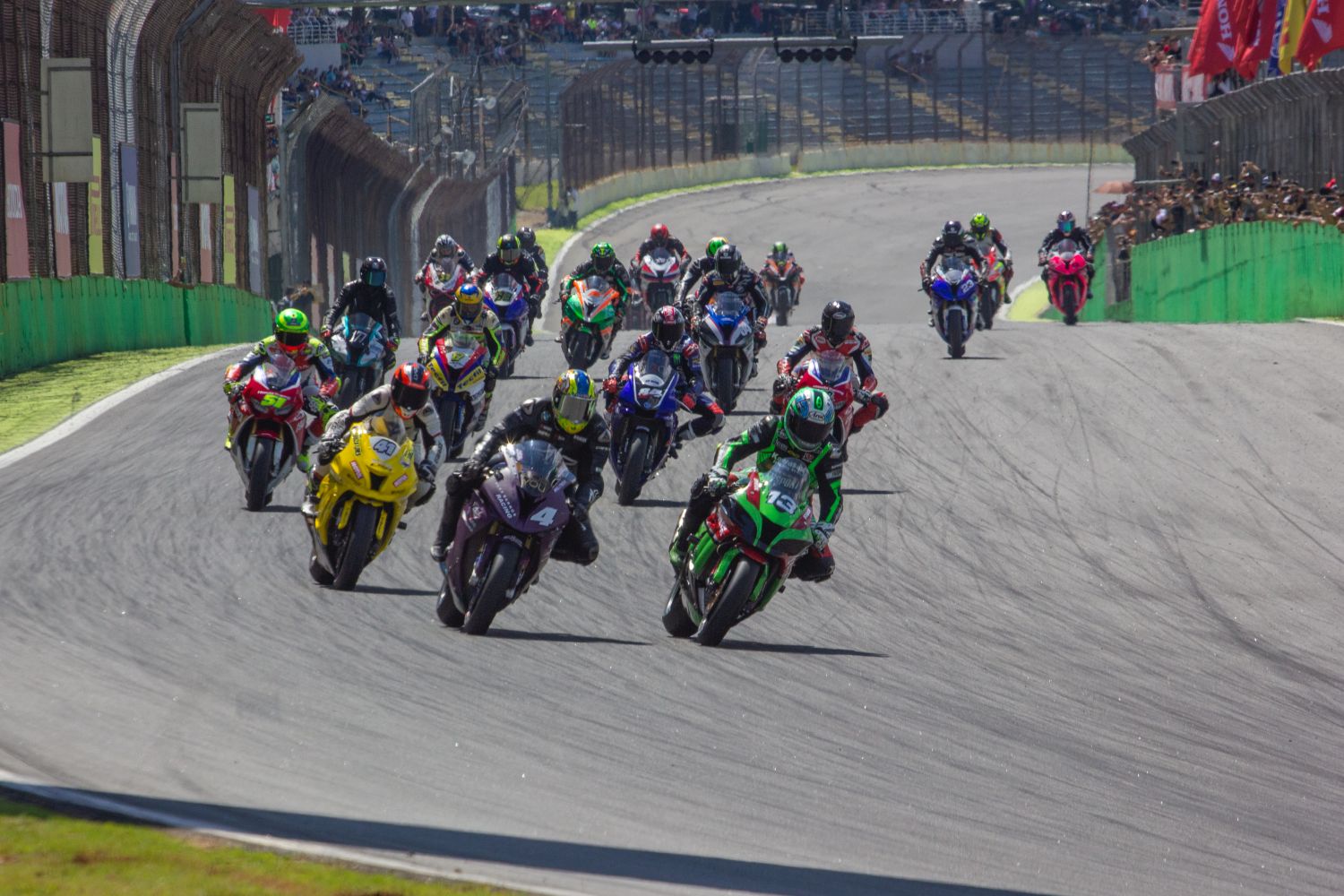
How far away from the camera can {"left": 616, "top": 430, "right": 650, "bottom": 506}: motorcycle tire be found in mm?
15188

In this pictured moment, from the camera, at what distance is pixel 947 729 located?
8.45m

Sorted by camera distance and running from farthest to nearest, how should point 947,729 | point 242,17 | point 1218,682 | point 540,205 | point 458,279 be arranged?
point 540,205 < point 242,17 < point 458,279 < point 1218,682 < point 947,729

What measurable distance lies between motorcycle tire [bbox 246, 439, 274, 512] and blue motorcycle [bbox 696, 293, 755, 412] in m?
5.28

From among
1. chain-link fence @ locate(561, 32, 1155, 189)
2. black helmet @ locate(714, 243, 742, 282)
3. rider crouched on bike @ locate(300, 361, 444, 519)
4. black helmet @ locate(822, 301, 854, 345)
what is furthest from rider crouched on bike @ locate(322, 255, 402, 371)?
chain-link fence @ locate(561, 32, 1155, 189)

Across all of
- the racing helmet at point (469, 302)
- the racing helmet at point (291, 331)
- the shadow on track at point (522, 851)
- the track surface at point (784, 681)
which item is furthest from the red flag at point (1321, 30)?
the shadow on track at point (522, 851)

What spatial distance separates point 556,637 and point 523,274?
11580 millimetres

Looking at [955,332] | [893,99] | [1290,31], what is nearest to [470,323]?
[955,332]

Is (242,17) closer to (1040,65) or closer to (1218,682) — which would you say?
(1218,682)

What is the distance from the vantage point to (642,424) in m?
15.2

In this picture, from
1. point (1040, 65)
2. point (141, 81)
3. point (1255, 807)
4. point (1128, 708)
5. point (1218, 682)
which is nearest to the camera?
point (1255, 807)

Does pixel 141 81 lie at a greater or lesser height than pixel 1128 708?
greater

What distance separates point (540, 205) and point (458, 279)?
119ft

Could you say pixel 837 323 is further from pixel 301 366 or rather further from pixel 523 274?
pixel 523 274

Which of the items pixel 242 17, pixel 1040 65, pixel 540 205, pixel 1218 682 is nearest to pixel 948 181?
pixel 1040 65
